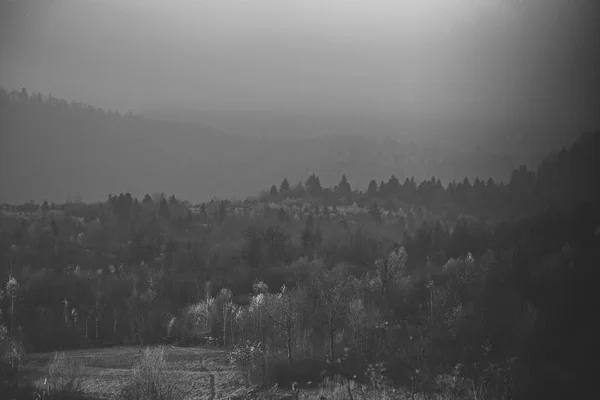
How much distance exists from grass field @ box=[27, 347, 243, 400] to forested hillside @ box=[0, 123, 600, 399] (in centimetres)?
225

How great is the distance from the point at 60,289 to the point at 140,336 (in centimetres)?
2100

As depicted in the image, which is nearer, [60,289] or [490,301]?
[490,301]

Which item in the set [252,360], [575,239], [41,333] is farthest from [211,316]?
[575,239]

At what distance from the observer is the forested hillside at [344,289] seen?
39094 millimetres

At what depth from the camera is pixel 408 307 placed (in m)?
65.8

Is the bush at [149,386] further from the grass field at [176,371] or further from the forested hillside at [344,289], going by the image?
the forested hillside at [344,289]

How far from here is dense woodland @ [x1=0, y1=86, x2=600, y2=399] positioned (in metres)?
39.4

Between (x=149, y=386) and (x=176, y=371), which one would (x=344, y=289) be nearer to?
(x=176, y=371)

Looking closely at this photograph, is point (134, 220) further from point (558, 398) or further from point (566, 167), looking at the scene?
point (558, 398)

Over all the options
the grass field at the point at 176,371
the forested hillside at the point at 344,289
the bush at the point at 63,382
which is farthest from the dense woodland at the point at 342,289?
the bush at the point at 63,382

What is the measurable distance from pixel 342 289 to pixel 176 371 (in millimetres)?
25496

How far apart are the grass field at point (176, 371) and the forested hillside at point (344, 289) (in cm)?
225

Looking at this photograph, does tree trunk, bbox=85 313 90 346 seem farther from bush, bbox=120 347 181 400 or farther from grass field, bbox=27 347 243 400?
bush, bbox=120 347 181 400

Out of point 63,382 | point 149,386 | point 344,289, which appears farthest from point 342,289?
point 63,382
